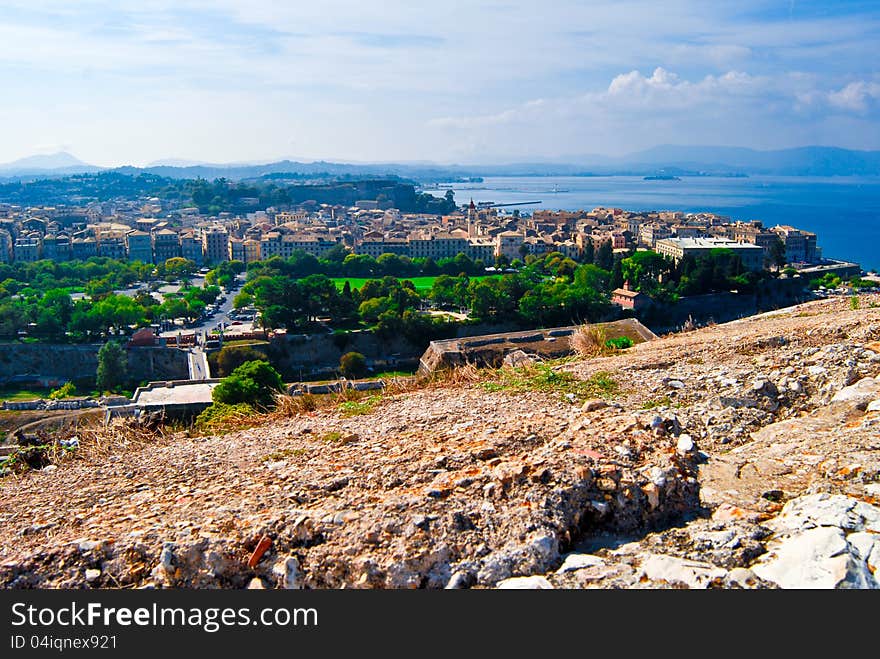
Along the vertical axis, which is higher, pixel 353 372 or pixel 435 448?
pixel 435 448

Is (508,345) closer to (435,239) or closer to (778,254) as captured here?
(778,254)

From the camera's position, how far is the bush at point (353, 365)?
1720cm

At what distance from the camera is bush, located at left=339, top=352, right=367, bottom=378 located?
56.4 ft

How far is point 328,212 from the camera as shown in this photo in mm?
51562

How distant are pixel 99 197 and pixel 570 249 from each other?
4826 centimetres

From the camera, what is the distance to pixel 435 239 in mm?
34094

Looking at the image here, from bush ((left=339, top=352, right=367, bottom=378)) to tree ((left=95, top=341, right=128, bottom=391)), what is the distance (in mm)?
4818

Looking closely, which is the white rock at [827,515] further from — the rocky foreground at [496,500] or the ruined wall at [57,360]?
the ruined wall at [57,360]

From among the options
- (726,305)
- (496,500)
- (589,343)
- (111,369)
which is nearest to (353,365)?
(111,369)

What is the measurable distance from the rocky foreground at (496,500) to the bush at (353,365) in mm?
13289

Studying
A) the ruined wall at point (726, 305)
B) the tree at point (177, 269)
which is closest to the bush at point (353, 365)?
the ruined wall at point (726, 305)

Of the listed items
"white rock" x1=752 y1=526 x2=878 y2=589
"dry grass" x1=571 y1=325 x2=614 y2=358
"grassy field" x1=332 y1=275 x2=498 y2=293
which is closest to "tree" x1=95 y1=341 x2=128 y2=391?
"grassy field" x1=332 y1=275 x2=498 y2=293

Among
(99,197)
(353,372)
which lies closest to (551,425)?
(353,372)

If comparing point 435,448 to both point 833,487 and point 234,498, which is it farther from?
point 833,487
